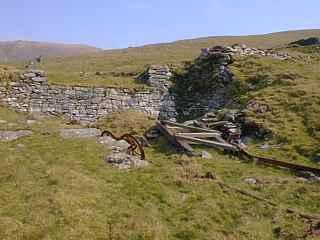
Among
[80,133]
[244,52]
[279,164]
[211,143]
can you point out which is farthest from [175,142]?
[244,52]

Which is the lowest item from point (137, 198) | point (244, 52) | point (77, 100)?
point (137, 198)

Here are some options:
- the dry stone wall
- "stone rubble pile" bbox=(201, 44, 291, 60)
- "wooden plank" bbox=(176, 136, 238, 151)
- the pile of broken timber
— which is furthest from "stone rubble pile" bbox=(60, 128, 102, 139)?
"stone rubble pile" bbox=(201, 44, 291, 60)

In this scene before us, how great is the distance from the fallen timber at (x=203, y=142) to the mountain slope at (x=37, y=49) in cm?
11847

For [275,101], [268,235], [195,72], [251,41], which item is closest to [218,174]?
[268,235]

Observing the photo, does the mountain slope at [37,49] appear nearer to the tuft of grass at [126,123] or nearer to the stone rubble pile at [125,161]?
the tuft of grass at [126,123]

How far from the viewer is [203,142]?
19203 mm

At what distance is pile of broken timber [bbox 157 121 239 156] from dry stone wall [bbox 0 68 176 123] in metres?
6.90

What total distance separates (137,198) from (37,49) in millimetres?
151731

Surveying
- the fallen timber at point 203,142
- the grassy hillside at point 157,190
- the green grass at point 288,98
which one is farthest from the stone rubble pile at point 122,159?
the green grass at point 288,98

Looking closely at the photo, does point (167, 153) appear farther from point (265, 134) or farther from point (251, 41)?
point (251, 41)

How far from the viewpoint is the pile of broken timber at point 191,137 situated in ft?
60.6

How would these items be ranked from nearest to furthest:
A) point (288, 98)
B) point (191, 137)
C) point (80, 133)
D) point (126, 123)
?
point (191, 137)
point (80, 133)
point (288, 98)
point (126, 123)

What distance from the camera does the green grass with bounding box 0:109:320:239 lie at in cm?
1084

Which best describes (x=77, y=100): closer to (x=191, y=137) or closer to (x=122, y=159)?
(x=191, y=137)
